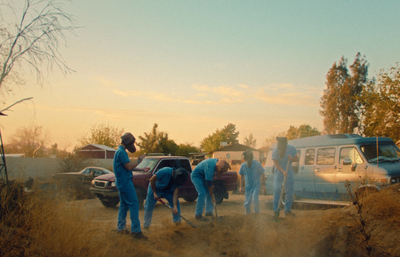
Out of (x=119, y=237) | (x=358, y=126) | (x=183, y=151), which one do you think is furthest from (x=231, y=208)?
(x=183, y=151)

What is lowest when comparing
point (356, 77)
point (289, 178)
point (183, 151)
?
point (183, 151)

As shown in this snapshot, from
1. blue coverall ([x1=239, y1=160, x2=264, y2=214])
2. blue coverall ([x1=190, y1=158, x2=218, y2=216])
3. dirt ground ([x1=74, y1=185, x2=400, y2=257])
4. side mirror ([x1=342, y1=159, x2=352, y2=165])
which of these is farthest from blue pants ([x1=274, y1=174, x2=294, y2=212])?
side mirror ([x1=342, y1=159, x2=352, y2=165])

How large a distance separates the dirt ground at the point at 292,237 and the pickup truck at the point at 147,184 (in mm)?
4504

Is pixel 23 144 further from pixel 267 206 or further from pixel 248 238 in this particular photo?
pixel 248 238

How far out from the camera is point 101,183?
1177cm

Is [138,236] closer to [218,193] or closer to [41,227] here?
[41,227]

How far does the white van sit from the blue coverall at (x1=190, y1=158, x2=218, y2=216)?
3.56 metres

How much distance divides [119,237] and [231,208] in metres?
6.95

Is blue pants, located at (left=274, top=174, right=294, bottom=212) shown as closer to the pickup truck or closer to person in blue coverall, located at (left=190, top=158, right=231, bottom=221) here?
person in blue coverall, located at (left=190, top=158, right=231, bottom=221)

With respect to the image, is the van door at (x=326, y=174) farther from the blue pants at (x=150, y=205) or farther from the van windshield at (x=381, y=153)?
the blue pants at (x=150, y=205)

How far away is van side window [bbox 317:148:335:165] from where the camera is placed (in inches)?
413

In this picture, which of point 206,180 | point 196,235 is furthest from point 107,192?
point 196,235

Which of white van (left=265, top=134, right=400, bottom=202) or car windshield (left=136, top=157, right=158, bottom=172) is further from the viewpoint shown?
car windshield (left=136, top=157, right=158, bottom=172)

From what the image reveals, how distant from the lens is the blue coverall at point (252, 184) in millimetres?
8797
